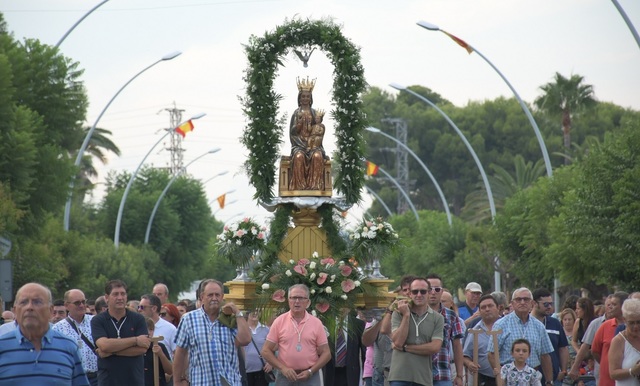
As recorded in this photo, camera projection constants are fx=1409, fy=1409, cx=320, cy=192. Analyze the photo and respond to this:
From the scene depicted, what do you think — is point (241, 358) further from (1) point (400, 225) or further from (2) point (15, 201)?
(1) point (400, 225)

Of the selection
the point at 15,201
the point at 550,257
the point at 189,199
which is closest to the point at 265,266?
the point at 15,201

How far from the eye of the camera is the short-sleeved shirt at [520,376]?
14484mm

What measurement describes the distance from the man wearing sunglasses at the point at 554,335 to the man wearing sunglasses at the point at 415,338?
2.69m

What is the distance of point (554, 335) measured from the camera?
52.8ft

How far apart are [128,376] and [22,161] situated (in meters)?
21.3

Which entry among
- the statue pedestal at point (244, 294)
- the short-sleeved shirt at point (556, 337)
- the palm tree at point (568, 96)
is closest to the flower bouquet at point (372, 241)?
the statue pedestal at point (244, 294)

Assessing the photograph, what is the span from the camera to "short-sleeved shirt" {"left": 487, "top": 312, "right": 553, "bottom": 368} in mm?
15195

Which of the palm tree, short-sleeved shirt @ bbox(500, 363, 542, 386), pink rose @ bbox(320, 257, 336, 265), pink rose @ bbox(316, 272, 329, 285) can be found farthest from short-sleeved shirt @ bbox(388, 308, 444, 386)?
the palm tree

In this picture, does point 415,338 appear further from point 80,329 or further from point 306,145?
point 306,145

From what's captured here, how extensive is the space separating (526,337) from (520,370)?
68 centimetres

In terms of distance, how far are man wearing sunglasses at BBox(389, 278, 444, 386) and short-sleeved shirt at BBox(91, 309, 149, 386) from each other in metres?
2.43

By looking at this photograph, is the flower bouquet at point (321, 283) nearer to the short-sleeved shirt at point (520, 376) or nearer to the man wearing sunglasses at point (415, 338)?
the short-sleeved shirt at point (520, 376)

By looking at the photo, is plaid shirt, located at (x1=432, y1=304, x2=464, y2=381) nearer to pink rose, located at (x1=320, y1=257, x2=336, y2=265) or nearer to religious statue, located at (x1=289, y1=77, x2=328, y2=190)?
pink rose, located at (x1=320, y1=257, x2=336, y2=265)

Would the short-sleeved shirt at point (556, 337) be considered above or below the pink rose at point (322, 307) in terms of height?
below
